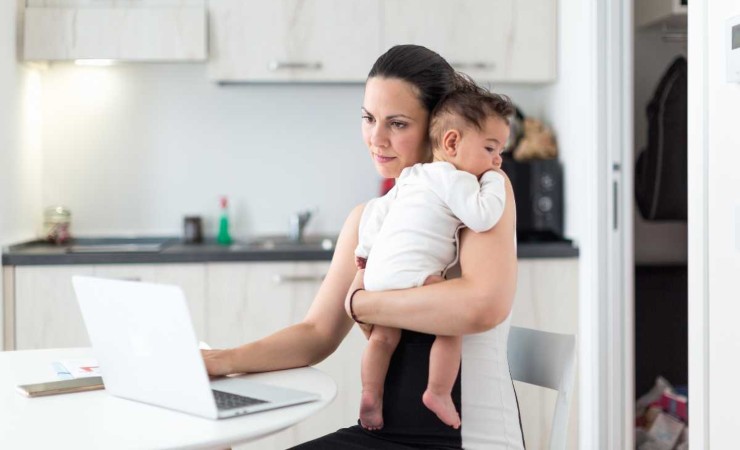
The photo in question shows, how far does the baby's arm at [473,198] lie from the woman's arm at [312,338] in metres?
0.36

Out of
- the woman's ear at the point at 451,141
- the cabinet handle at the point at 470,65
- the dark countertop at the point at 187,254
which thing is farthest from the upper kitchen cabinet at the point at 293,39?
the woman's ear at the point at 451,141

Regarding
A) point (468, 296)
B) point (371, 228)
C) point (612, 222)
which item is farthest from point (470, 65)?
point (468, 296)

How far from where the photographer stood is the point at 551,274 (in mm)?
3494

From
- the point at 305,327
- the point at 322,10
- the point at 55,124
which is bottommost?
the point at 305,327

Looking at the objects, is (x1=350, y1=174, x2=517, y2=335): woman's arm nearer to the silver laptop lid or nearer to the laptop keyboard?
the laptop keyboard

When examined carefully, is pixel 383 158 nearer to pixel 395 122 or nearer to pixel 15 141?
pixel 395 122

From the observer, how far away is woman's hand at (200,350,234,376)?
1.75 meters

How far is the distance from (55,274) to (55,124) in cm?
79

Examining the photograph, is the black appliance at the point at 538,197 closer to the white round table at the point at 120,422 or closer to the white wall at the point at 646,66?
the white wall at the point at 646,66

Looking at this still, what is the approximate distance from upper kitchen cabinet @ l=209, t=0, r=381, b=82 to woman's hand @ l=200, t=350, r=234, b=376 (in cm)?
200

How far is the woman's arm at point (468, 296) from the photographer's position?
5.35ft

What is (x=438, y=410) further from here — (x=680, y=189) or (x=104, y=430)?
(x=680, y=189)

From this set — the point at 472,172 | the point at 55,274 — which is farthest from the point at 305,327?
the point at 55,274
